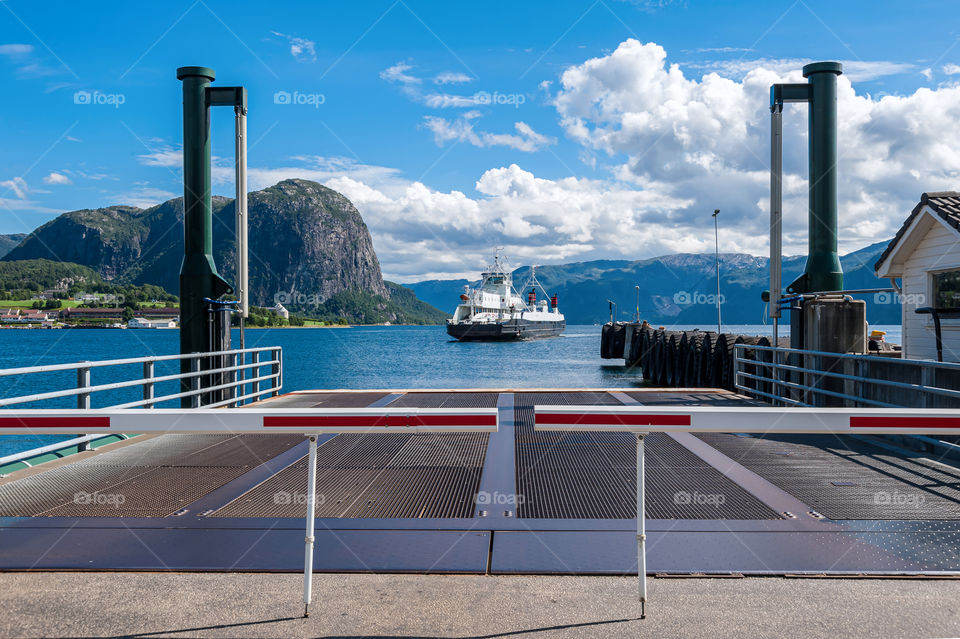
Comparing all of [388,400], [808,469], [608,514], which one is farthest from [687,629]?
[388,400]

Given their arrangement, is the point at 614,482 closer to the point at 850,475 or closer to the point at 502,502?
the point at 502,502

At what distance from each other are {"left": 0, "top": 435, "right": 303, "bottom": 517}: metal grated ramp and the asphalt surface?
1.39 meters

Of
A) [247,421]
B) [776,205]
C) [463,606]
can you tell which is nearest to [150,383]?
[247,421]

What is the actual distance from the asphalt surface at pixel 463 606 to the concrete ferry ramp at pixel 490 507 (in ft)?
0.67

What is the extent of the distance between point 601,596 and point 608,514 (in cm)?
157

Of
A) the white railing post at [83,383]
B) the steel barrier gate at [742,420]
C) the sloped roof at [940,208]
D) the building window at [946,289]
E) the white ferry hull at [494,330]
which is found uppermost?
the sloped roof at [940,208]

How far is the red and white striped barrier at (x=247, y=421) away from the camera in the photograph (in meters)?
3.12

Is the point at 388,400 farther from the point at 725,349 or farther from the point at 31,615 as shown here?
the point at 725,349

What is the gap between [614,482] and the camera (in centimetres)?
589

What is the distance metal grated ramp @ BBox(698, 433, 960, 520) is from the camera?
497 cm

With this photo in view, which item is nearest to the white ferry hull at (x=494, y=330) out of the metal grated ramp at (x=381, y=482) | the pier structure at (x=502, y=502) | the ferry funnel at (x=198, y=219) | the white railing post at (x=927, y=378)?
the ferry funnel at (x=198, y=219)

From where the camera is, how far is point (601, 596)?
10.9 ft

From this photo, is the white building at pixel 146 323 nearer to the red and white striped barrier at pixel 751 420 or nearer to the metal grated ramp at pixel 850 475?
the metal grated ramp at pixel 850 475

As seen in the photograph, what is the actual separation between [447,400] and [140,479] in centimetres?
658
